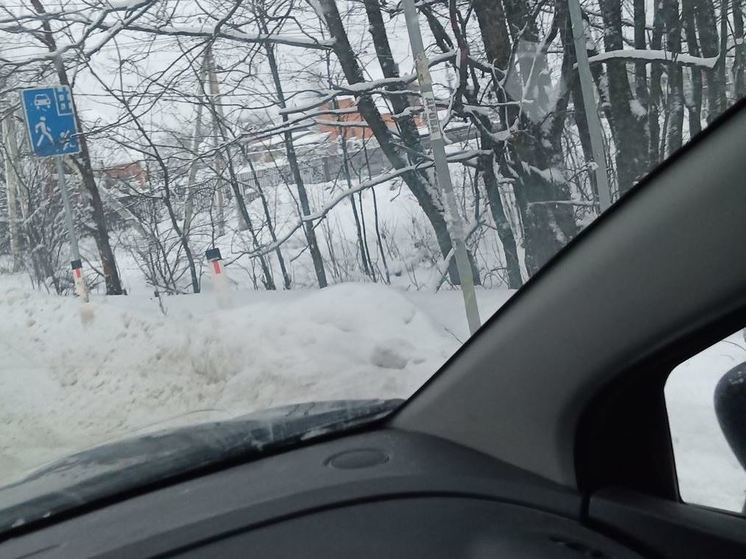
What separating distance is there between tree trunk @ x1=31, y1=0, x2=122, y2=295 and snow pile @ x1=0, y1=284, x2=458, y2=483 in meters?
0.12

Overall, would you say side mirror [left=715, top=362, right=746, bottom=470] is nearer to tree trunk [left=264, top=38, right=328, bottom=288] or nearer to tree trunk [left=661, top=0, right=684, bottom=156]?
tree trunk [left=661, top=0, right=684, bottom=156]

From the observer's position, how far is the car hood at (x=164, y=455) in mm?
2268

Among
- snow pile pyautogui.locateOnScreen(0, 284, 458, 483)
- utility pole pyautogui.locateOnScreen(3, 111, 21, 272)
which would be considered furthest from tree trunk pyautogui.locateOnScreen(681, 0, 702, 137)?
utility pole pyautogui.locateOnScreen(3, 111, 21, 272)

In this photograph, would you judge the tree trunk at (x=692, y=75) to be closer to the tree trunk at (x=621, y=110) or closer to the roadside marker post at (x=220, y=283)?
the tree trunk at (x=621, y=110)

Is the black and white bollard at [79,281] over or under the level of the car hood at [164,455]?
over

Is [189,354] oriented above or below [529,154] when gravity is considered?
below

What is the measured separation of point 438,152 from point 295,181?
2.72 ft

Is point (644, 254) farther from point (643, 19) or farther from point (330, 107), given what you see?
point (330, 107)

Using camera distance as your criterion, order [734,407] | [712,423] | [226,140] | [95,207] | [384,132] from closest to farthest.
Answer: [734,407] → [712,423] → [95,207] → [226,140] → [384,132]

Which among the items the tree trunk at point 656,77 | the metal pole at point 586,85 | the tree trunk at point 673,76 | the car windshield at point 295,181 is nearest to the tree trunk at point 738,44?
the car windshield at point 295,181

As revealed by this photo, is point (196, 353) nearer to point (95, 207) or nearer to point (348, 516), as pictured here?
point (95, 207)

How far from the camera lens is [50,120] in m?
3.57

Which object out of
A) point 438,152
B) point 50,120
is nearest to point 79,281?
point 50,120

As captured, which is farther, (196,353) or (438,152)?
(438,152)
